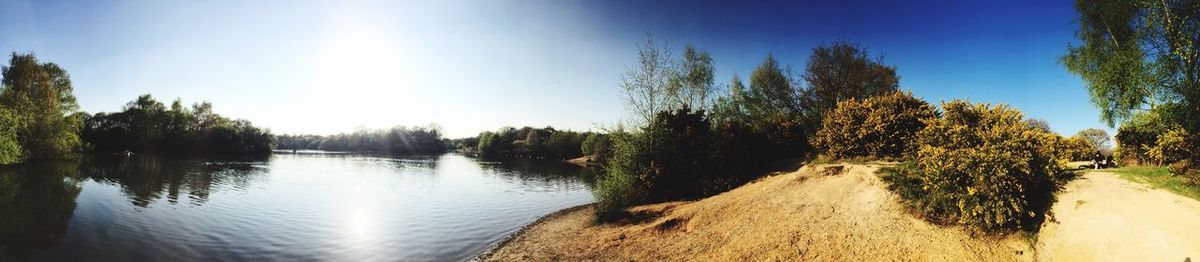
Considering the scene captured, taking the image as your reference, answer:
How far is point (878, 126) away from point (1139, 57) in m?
10.8

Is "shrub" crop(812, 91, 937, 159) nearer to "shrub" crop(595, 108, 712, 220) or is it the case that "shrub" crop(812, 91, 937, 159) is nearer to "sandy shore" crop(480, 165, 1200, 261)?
"sandy shore" crop(480, 165, 1200, 261)

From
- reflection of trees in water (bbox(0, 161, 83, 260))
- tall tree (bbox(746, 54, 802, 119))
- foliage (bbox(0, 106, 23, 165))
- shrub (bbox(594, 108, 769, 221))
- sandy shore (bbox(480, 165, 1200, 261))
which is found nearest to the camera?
sandy shore (bbox(480, 165, 1200, 261))

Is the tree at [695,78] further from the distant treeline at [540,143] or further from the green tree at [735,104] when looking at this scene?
the distant treeline at [540,143]

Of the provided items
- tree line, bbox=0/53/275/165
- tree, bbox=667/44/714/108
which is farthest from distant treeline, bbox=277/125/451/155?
tree, bbox=667/44/714/108

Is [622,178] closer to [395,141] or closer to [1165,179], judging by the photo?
[1165,179]

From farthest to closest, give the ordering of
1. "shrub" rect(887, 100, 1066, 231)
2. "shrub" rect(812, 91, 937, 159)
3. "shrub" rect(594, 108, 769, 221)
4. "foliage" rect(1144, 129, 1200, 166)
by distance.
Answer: "shrub" rect(594, 108, 769, 221), "shrub" rect(812, 91, 937, 159), "foliage" rect(1144, 129, 1200, 166), "shrub" rect(887, 100, 1066, 231)

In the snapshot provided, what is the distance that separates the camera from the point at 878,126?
16.9 metres

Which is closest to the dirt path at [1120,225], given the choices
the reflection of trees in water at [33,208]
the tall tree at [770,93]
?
the reflection of trees in water at [33,208]

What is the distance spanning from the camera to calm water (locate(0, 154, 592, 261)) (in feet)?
47.6

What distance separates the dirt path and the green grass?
0.41 feet

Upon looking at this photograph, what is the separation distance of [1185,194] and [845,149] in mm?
10293

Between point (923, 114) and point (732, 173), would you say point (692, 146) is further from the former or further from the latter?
point (923, 114)

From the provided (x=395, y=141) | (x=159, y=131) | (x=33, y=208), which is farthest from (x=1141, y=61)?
(x=395, y=141)

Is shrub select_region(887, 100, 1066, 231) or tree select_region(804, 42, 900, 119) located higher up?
tree select_region(804, 42, 900, 119)
